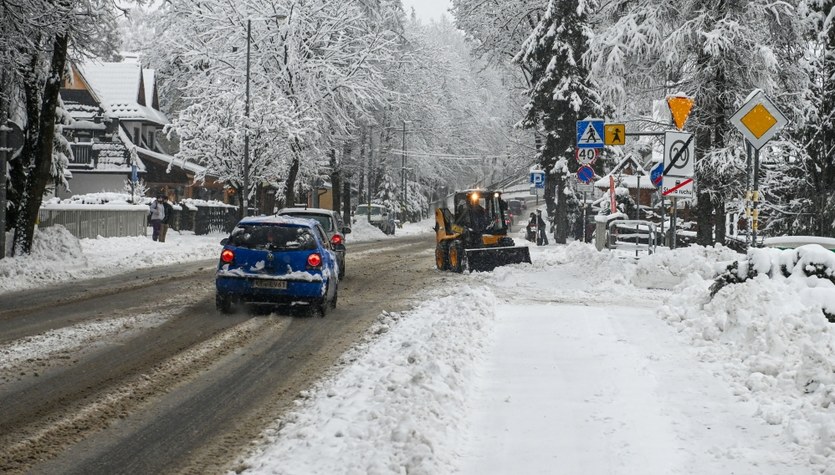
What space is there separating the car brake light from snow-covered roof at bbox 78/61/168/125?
140 ft

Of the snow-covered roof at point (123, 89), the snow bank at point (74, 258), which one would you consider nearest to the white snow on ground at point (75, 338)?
the snow bank at point (74, 258)

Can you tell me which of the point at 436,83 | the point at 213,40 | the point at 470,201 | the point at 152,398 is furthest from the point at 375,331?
the point at 436,83

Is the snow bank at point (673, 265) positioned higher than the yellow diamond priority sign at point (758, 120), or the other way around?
the yellow diamond priority sign at point (758, 120)

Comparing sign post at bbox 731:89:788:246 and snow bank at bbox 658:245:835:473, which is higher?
sign post at bbox 731:89:788:246

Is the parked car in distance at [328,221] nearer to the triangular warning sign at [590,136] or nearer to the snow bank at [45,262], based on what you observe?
the snow bank at [45,262]

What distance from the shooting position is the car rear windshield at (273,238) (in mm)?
13070

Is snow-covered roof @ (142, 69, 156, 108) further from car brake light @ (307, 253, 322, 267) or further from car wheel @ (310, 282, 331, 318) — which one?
car brake light @ (307, 253, 322, 267)

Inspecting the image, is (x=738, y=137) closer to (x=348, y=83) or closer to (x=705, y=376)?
(x=705, y=376)

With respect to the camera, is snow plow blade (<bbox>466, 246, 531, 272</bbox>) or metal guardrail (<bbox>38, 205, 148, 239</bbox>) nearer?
snow plow blade (<bbox>466, 246, 531, 272</bbox>)

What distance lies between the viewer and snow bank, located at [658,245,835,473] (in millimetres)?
6520

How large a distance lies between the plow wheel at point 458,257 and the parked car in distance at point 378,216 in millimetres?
32409

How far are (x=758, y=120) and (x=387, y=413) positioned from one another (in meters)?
8.59

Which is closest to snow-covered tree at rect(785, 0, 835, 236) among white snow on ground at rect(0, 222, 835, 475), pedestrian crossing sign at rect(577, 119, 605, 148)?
pedestrian crossing sign at rect(577, 119, 605, 148)

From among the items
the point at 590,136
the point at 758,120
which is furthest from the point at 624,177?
the point at 758,120
